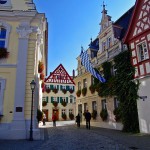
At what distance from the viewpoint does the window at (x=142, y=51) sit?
54.4ft

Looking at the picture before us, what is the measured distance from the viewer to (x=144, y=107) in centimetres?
1579

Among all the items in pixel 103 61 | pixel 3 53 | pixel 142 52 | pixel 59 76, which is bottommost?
pixel 59 76

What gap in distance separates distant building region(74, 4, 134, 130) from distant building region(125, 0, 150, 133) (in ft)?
7.35

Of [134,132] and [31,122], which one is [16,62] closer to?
[31,122]

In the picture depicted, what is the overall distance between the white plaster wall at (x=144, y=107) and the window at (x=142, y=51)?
1.87 meters

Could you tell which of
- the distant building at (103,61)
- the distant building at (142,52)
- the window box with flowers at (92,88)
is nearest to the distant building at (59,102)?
the distant building at (103,61)

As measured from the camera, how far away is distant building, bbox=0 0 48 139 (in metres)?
13.1

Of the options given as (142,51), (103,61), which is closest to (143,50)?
(142,51)

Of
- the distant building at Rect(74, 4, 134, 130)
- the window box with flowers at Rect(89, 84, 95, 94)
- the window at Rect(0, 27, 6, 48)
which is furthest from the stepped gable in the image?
the window box with flowers at Rect(89, 84, 95, 94)

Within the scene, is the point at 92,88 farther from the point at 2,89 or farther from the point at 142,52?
the point at 2,89

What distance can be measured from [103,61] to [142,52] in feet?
22.6

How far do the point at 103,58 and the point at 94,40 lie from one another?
26.0ft

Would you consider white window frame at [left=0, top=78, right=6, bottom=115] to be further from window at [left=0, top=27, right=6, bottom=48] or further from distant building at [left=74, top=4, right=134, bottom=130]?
distant building at [left=74, top=4, right=134, bottom=130]

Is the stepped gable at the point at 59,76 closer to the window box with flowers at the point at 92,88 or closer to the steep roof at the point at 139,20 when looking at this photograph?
the steep roof at the point at 139,20
